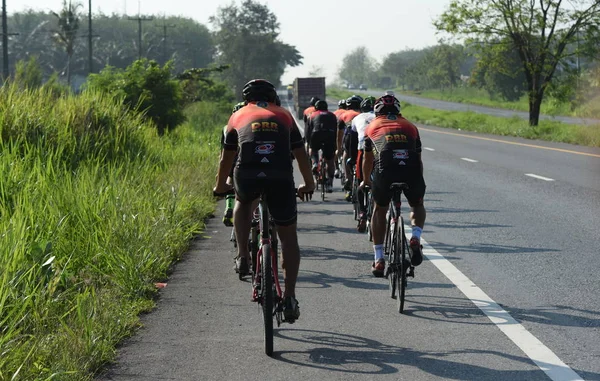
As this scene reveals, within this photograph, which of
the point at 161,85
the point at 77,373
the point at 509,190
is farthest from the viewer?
the point at 161,85

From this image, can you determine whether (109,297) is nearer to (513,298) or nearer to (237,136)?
(237,136)

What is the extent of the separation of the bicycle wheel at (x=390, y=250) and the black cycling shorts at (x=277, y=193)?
4.95ft

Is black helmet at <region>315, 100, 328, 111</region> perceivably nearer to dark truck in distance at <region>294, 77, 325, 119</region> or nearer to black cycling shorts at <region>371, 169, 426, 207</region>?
black cycling shorts at <region>371, 169, 426, 207</region>

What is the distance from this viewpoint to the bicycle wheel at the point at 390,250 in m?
7.61

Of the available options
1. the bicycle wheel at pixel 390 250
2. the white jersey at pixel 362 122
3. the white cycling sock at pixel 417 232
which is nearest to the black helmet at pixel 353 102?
the white jersey at pixel 362 122

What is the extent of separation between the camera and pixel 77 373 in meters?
5.38

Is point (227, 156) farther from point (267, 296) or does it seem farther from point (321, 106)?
point (321, 106)

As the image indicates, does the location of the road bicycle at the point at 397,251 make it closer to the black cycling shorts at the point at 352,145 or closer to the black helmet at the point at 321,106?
the black cycling shorts at the point at 352,145

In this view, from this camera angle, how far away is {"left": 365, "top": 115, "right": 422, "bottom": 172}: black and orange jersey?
7.79 m

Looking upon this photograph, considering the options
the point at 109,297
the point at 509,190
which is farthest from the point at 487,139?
the point at 109,297

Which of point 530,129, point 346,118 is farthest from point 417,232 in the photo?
point 530,129

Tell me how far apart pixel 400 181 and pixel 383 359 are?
7.43 ft

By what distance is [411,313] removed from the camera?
7270 millimetres

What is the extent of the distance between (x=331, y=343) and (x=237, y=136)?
147 cm
